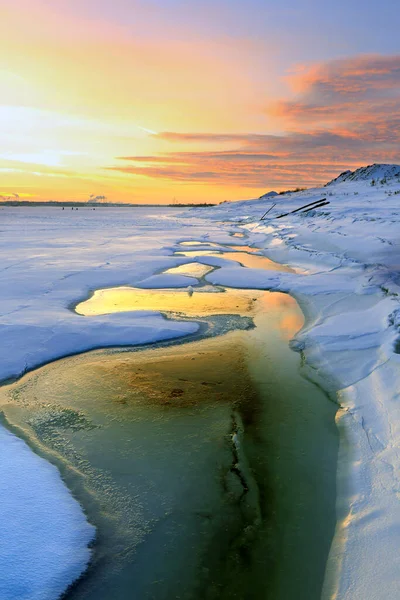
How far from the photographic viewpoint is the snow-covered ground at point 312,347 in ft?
6.90

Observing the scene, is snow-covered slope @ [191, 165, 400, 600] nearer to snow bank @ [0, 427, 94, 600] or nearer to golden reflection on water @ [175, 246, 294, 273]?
golden reflection on water @ [175, 246, 294, 273]

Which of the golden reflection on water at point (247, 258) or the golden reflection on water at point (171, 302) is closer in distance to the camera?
the golden reflection on water at point (171, 302)

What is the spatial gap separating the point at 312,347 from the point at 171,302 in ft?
9.20

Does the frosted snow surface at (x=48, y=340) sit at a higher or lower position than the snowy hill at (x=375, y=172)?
lower

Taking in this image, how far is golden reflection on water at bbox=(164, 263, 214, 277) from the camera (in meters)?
9.63

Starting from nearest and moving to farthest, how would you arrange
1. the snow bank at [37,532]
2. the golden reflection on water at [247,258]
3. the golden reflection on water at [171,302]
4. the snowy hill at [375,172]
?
the snow bank at [37,532]
the golden reflection on water at [171,302]
the golden reflection on water at [247,258]
the snowy hill at [375,172]

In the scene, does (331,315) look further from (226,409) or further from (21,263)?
(21,263)

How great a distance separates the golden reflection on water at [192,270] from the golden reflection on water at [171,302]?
5.77 ft

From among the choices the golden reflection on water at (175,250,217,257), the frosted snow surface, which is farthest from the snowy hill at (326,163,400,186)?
the frosted snow surface

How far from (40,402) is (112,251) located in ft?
31.1

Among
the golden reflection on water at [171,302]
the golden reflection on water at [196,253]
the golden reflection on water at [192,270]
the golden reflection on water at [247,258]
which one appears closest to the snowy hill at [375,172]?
the golden reflection on water at [247,258]

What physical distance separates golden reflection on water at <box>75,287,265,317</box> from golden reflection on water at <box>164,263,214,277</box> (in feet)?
5.77

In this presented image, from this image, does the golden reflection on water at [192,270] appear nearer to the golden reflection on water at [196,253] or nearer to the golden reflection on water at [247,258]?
the golden reflection on water at [247,258]

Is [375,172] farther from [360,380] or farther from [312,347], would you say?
[360,380]
